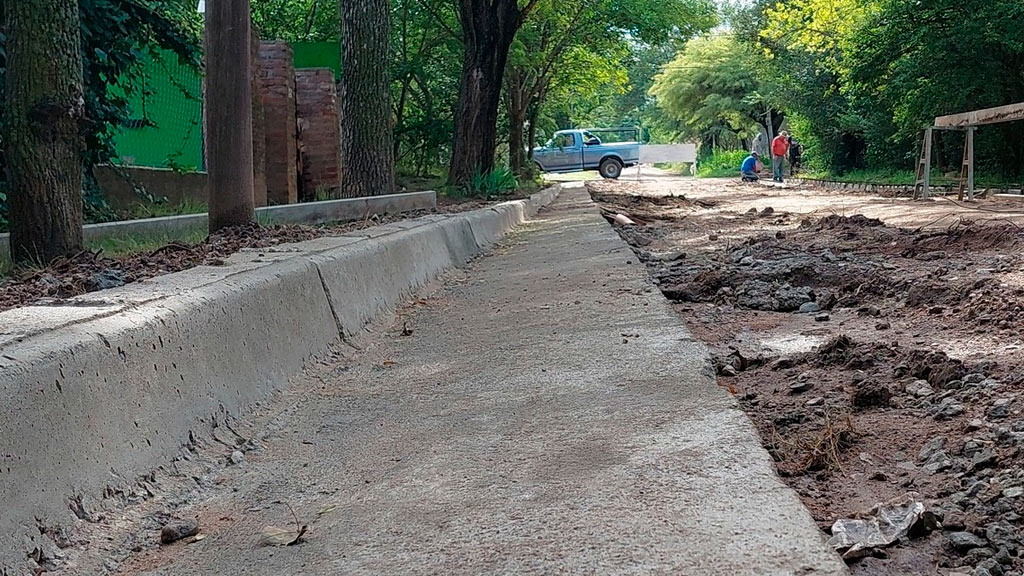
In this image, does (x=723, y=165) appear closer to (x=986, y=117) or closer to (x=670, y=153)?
(x=670, y=153)

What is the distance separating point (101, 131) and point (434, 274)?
3.56 meters

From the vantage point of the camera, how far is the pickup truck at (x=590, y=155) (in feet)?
133

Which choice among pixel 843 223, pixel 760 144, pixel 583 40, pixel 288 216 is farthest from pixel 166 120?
pixel 760 144

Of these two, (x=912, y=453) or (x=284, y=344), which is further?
(x=284, y=344)

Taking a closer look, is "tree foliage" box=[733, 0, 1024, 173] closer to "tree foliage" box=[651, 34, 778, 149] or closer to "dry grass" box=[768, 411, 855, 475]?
"dry grass" box=[768, 411, 855, 475]

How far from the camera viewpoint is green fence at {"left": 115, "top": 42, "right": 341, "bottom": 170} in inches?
403

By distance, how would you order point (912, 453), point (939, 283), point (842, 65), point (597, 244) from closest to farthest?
point (912, 453)
point (939, 283)
point (597, 244)
point (842, 65)

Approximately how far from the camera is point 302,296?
3.94 meters

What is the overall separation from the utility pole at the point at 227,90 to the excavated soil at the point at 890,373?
2755mm

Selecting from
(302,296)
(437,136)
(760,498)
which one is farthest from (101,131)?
(437,136)

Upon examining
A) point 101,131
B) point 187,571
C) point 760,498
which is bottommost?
point 187,571

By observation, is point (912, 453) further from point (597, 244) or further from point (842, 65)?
point (842, 65)

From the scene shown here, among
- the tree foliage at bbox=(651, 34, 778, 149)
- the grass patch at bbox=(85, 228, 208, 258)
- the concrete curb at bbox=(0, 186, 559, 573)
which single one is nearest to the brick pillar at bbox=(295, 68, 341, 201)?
the grass patch at bbox=(85, 228, 208, 258)

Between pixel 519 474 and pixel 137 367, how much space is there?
1.03 m
